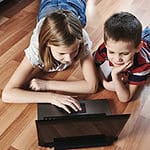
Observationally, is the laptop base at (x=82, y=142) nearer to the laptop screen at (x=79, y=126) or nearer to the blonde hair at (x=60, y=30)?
the laptop screen at (x=79, y=126)

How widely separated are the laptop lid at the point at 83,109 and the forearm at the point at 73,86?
0.23 ft

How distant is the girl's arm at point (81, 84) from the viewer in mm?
1150

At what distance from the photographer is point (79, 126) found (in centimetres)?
88

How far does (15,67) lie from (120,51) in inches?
21.8

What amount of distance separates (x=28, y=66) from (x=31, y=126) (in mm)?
237

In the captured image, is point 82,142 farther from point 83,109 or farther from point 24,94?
point 24,94

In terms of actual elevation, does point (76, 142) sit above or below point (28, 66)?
below

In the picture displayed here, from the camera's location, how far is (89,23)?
1.61 m

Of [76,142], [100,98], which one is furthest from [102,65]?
[76,142]

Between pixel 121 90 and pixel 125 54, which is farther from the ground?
pixel 125 54

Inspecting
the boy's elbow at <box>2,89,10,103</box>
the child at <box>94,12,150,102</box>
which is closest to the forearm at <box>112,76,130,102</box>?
the child at <box>94,12,150,102</box>

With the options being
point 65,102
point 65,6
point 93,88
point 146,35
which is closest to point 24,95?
point 65,102

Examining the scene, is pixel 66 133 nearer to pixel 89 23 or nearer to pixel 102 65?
pixel 102 65

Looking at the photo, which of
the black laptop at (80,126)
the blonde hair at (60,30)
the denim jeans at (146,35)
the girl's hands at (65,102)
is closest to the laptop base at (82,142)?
the black laptop at (80,126)
